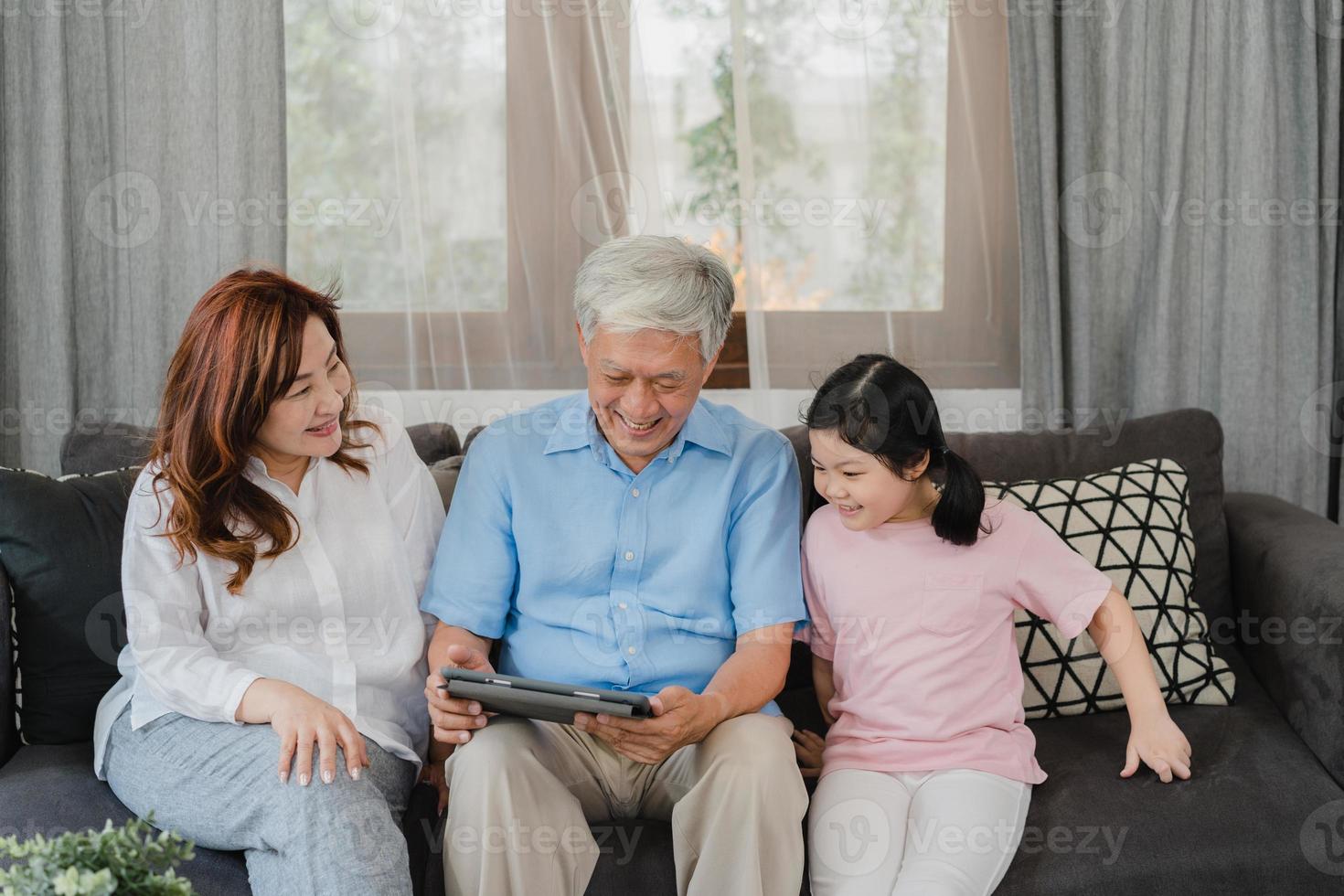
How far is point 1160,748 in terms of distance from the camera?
1.79 meters

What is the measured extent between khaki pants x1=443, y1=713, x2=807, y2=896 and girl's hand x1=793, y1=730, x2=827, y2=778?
233mm

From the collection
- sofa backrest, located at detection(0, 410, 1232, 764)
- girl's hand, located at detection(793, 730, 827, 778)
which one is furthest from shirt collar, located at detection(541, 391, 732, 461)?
girl's hand, located at detection(793, 730, 827, 778)

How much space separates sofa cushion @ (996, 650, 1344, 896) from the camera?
1650 mm

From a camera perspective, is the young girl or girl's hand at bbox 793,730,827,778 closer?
the young girl

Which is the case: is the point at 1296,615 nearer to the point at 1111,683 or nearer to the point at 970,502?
the point at 1111,683

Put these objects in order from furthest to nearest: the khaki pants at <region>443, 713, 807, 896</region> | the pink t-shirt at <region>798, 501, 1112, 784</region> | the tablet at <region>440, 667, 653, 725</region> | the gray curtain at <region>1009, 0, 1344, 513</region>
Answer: the gray curtain at <region>1009, 0, 1344, 513</region> < the pink t-shirt at <region>798, 501, 1112, 784</region> < the khaki pants at <region>443, 713, 807, 896</region> < the tablet at <region>440, 667, 653, 725</region>

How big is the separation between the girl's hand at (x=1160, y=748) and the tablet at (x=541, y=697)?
80cm

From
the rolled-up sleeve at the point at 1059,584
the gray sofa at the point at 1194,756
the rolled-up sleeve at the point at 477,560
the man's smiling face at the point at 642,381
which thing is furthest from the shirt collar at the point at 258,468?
the rolled-up sleeve at the point at 1059,584

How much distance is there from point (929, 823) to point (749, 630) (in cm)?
38

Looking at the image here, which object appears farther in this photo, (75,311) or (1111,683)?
(75,311)

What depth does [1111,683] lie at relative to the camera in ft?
6.79

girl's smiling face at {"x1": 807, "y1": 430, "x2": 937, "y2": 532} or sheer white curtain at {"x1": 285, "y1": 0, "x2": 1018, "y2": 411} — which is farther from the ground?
sheer white curtain at {"x1": 285, "y1": 0, "x2": 1018, "y2": 411}

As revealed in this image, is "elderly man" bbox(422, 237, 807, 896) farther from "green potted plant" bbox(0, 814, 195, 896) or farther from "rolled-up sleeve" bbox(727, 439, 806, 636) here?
"green potted plant" bbox(0, 814, 195, 896)

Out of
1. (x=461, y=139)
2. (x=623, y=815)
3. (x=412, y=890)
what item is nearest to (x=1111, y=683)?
(x=623, y=815)
